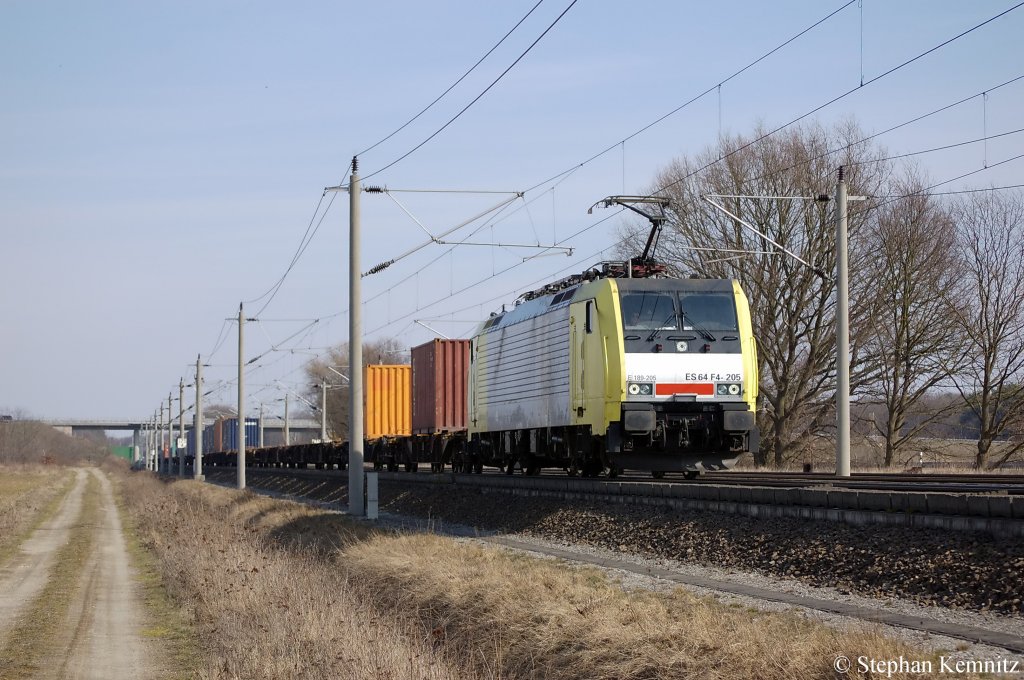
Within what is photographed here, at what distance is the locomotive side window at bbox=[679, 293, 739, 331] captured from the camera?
1955 cm

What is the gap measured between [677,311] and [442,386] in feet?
53.5

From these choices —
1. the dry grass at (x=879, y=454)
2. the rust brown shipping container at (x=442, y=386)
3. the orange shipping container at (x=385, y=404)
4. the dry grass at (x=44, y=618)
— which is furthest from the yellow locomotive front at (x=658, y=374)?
the orange shipping container at (x=385, y=404)

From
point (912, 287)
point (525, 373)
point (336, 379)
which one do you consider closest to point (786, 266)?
point (912, 287)

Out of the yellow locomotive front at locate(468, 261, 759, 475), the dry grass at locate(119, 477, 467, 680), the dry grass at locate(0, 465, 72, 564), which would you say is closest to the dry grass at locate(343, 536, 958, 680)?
the dry grass at locate(119, 477, 467, 680)

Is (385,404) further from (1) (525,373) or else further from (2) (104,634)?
(2) (104,634)

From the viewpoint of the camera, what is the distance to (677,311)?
19.6 meters

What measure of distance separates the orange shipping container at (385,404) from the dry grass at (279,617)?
16613mm

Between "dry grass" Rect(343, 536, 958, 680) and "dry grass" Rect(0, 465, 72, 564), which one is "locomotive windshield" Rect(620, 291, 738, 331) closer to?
"dry grass" Rect(343, 536, 958, 680)

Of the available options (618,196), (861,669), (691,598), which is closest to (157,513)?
(618,196)

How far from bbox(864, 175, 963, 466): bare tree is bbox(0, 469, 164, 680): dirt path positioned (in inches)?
896

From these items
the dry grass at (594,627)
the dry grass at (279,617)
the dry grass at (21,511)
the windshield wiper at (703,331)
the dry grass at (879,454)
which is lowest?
the dry grass at (21,511)

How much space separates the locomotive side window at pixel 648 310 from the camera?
1928cm

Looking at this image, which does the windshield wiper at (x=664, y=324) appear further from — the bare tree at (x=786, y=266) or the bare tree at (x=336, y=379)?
the bare tree at (x=336, y=379)

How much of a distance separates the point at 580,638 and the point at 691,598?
79.3 inches
